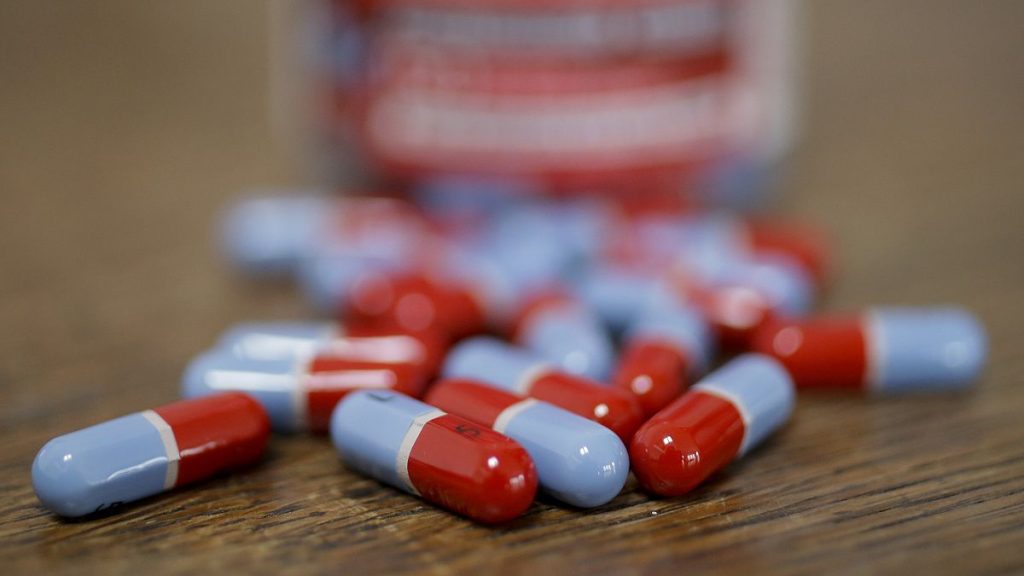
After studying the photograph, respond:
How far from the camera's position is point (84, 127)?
2.21m

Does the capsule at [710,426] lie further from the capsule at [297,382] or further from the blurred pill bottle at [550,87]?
the blurred pill bottle at [550,87]

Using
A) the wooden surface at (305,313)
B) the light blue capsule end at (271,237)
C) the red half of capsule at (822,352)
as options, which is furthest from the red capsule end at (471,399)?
the light blue capsule end at (271,237)

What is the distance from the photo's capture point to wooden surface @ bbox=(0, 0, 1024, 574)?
0.95m

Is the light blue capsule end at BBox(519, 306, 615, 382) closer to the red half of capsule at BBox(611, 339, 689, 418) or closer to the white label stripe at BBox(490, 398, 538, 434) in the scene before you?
the red half of capsule at BBox(611, 339, 689, 418)

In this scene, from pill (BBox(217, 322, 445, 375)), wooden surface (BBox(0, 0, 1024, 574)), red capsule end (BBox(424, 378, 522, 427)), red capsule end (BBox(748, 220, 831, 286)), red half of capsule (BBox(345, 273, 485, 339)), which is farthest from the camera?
red capsule end (BBox(748, 220, 831, 286))

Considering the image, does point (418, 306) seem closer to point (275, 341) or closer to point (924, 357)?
point (275, 341)

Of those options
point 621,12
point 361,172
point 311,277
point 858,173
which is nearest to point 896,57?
point 858,173

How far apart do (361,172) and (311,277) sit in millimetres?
328

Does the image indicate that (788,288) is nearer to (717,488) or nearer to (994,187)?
(717,488)

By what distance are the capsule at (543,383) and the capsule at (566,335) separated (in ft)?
0.08

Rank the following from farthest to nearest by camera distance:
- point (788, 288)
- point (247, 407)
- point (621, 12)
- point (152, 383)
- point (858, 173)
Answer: point (858, 173) < point (621, 12) < point (788, 288) < point (152, 383) < point (247, 407)

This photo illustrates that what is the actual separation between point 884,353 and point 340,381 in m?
0.57

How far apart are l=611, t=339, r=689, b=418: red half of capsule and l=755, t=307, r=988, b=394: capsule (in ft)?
0.39

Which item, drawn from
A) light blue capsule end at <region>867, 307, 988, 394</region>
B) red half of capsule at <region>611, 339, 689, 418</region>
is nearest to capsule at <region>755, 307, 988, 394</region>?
light blue capsule end at <region>867, 307, 988, 394</region>
